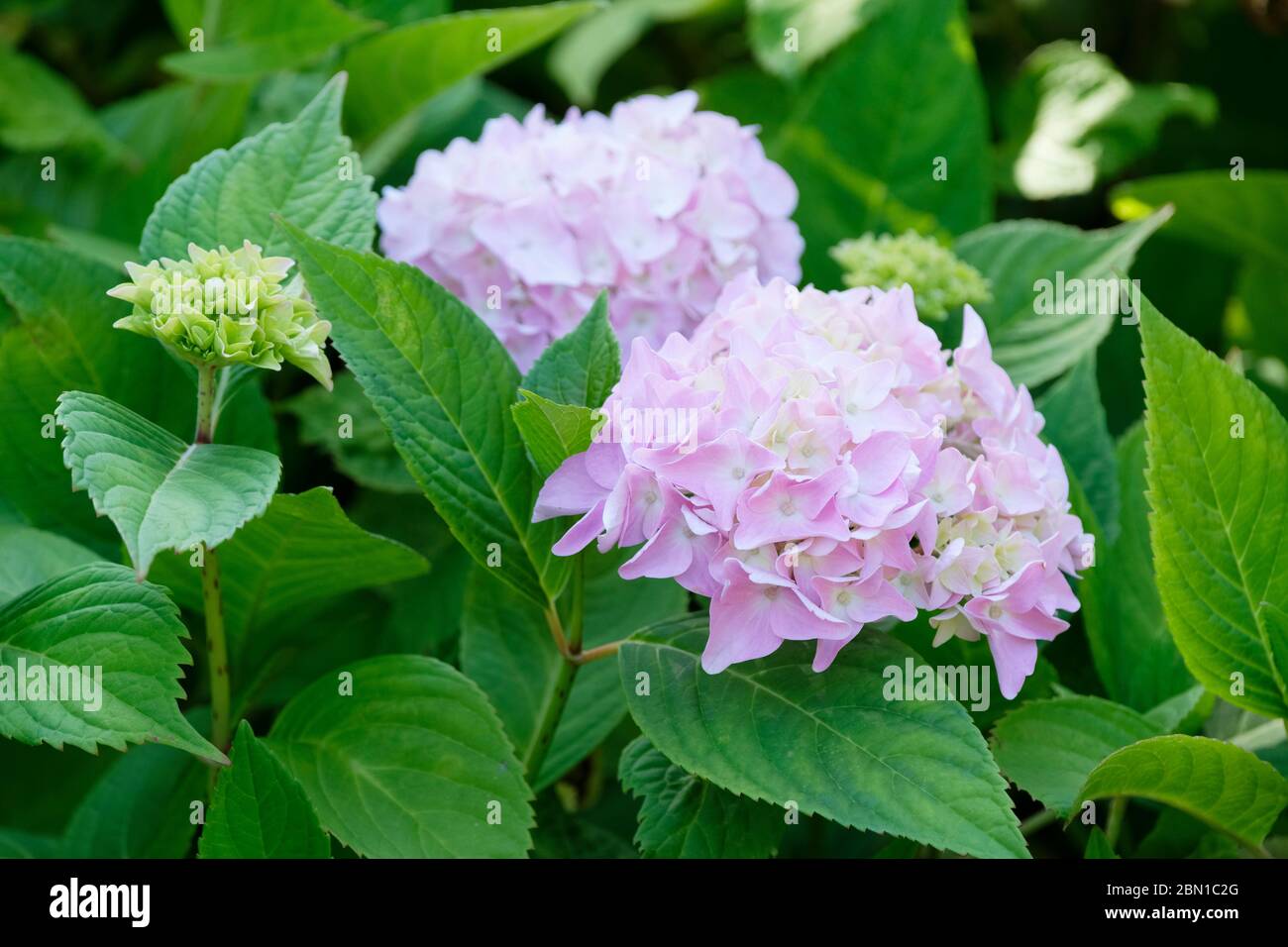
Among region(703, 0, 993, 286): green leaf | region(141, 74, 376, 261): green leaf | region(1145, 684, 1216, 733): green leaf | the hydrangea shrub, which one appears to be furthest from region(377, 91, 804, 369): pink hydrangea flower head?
region(1145, 684, 1216, 733): green leaf

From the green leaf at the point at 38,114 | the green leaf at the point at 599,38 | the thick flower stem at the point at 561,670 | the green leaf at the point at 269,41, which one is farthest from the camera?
the green leaf at the point at 599,38

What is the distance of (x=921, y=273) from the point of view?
1121 mm

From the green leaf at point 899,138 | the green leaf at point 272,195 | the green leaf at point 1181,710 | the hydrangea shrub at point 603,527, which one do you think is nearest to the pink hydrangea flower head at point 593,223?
the hydrangea shrub at point 603,527

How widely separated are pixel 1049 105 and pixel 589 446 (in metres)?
1.18

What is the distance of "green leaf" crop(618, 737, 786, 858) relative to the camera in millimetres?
831

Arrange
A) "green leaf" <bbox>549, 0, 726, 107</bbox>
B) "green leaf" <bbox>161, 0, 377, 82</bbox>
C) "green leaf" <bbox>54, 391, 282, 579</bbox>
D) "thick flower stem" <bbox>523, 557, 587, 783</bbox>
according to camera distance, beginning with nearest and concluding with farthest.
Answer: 1. "green leaf" <bbox>54, 391, 282, 579</bbox>
2. "thick flower stem" <bbox>523, 557, 587, 783</bbox>
3. "green leaf" <bbox>161, 0, 377, 82</bbox>
4. "green leaf" <bbox>549, 0, 726, 107</bbox>

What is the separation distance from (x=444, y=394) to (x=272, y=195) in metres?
0.22

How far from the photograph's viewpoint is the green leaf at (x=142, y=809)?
3.30 feet

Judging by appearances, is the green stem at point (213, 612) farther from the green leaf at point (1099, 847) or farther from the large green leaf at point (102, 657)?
the green leaf at point (1099, 847)

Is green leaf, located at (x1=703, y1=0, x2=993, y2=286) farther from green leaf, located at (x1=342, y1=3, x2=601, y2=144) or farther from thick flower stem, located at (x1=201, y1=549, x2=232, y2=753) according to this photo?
thick flower stem, located at (x1=201, y1=549, x2=232, y2=753)

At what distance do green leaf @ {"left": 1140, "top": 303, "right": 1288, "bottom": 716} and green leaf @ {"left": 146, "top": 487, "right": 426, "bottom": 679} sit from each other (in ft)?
1.66

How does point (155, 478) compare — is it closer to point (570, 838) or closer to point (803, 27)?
point (570, 838)

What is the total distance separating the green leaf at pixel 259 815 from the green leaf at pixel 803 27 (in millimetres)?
1048
